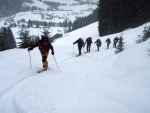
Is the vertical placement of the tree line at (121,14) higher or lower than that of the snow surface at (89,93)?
higher

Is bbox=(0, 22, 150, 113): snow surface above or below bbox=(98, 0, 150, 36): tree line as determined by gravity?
below

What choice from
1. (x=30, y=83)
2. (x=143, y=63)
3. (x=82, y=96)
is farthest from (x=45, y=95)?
(x=143, y=63)

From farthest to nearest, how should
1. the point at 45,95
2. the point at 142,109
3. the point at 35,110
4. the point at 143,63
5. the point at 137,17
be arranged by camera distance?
the point at 137,17 → the point at 143,63 → the point at 45,95 → the point at 35,110 → the point at 142,109

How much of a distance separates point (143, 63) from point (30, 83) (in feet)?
14.9

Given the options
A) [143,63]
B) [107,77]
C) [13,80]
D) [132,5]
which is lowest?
[13,80]

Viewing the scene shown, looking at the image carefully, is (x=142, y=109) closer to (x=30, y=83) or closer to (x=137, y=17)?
(x=30, y=83)

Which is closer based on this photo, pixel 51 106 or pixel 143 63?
pixel 51 106

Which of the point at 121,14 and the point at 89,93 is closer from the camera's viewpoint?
the point at 89,93

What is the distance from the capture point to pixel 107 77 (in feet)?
22.2

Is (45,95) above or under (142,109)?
under

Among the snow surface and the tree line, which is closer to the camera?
the snow surface

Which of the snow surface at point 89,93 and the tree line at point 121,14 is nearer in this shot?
the snow surface at point 89,93

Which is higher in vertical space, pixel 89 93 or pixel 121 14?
pixel 121 14

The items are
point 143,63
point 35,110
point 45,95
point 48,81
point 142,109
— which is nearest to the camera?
point 142,109
